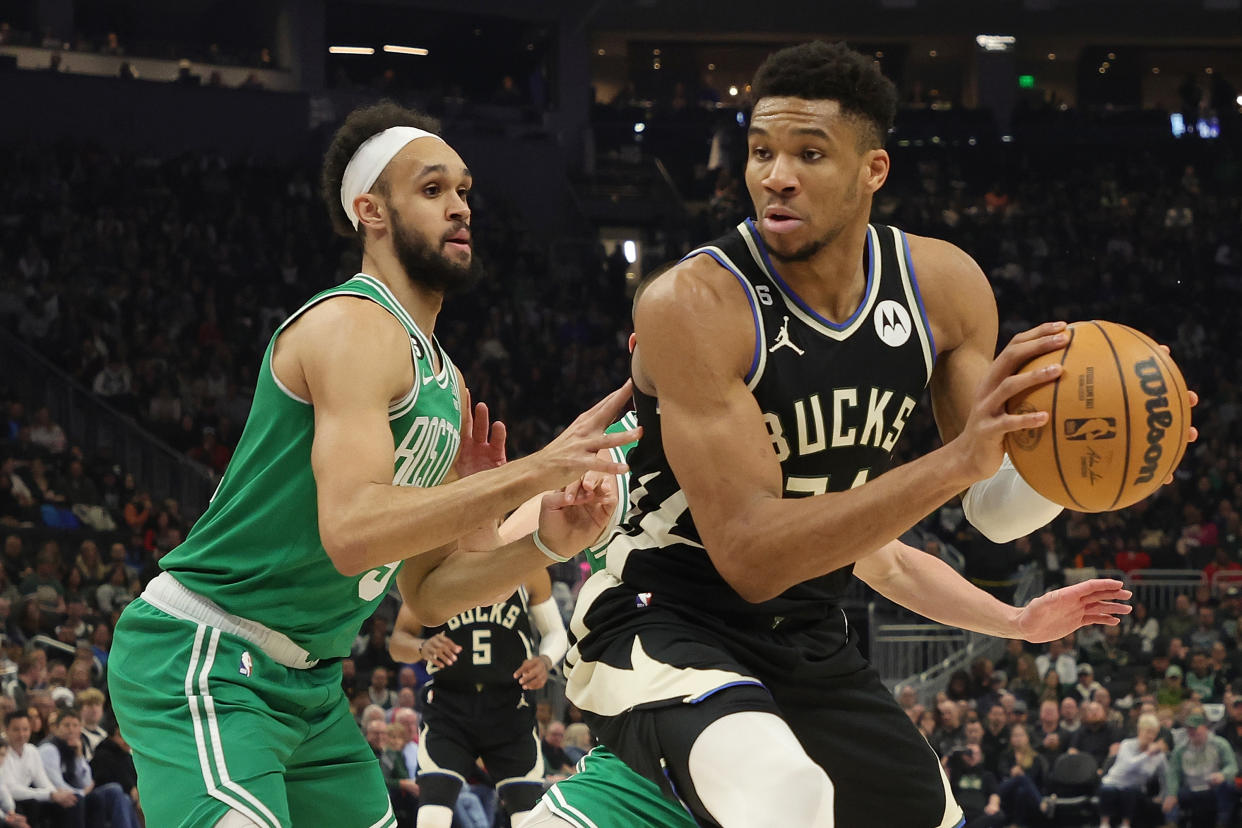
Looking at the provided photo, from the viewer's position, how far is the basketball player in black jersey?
3.21 m

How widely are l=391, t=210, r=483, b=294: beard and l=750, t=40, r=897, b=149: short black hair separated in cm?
108

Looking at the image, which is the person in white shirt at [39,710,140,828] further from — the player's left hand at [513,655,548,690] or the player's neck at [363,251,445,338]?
the player's neck at [363,251,445,338]

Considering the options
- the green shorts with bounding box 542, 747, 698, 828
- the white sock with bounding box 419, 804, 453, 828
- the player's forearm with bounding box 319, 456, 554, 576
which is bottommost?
the white sock with bounding box 419, 804, 453, 828

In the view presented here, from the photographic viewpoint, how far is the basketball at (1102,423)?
3045mm

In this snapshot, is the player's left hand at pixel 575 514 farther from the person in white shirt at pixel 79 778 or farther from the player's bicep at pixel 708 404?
the person in white shirt at pixel 79 778

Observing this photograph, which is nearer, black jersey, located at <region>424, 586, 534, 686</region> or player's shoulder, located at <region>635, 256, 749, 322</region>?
player's shoulder, located at <region>635, 256, 749, 322</region>

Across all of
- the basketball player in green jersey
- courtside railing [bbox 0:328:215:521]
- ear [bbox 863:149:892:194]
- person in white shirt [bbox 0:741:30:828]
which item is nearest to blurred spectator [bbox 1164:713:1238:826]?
person in white shirt [bbox 0:741:30:828]

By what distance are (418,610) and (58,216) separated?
17.1 metres

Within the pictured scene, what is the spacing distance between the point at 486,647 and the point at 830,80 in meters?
5.64

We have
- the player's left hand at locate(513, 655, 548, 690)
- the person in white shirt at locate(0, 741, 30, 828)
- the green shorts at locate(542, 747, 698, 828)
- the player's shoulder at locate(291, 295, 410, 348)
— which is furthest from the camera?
the person in white shirt at locate(0, 741, 30, 828)

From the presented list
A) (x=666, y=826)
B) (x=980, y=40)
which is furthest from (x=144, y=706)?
(x=980, y=40)

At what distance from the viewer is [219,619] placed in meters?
3.90

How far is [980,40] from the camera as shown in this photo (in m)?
28.3

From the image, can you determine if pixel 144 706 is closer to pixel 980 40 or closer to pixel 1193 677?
pixel 1193 677
